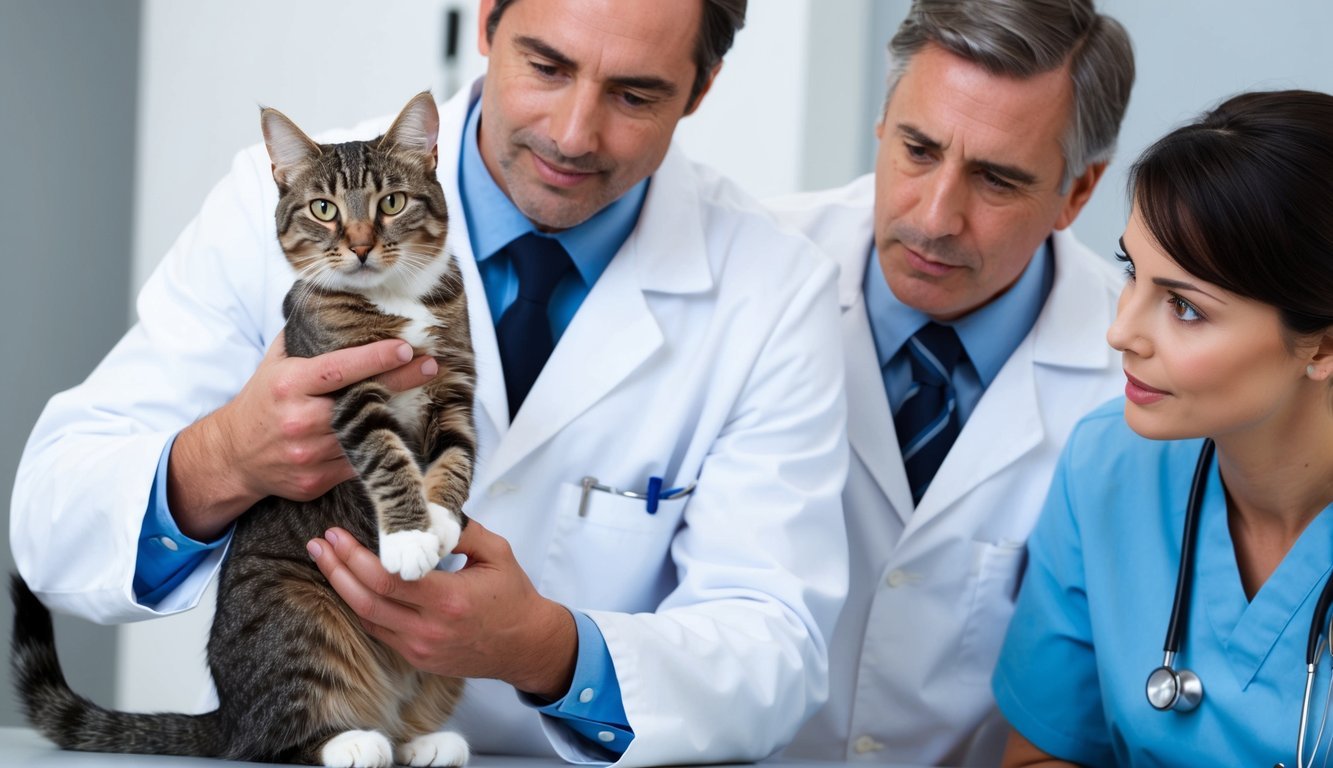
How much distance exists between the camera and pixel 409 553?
1.05m

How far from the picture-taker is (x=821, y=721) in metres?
1.78

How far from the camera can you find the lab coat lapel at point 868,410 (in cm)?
176

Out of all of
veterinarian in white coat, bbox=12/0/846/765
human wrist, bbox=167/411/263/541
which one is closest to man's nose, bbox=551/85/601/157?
veterinarian in white coat, bbox=12/0/846/765

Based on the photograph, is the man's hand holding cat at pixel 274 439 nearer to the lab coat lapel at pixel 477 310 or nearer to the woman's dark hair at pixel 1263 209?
the lab coat lapel at pixel 477 310

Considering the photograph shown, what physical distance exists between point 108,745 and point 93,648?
5.73 ft

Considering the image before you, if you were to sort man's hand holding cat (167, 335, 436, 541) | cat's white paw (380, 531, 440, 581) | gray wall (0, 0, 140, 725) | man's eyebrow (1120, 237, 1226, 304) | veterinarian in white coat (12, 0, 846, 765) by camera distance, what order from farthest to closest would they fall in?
1. gray wall (0, 0, 140, 725)
2. veterinarian in white coat (12, 0, 846, 765)
3. man's eyebrow (1120, 237, 1226, 304)
4. man's hand holding cat (167, 335, 436, 541)
5. cat's white paw (380, 531, 440, 581)

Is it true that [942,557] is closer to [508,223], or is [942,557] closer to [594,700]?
[594,700]

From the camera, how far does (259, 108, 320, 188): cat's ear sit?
1228 mm

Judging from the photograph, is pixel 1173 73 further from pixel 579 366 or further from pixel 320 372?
pixel 320 372

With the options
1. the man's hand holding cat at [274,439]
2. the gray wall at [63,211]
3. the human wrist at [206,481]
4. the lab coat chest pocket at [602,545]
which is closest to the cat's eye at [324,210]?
the man's hand holding cat at [274,439]

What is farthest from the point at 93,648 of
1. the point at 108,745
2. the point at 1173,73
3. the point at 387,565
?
the point at 1173,73

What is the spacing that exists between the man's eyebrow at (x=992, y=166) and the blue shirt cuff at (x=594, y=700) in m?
0.88

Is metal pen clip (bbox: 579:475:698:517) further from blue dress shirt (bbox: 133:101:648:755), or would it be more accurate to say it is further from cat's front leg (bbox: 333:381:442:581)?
cat's front leg (bbox: 333:381:442:581)

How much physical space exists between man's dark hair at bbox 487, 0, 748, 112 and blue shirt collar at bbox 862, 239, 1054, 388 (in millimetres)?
419
